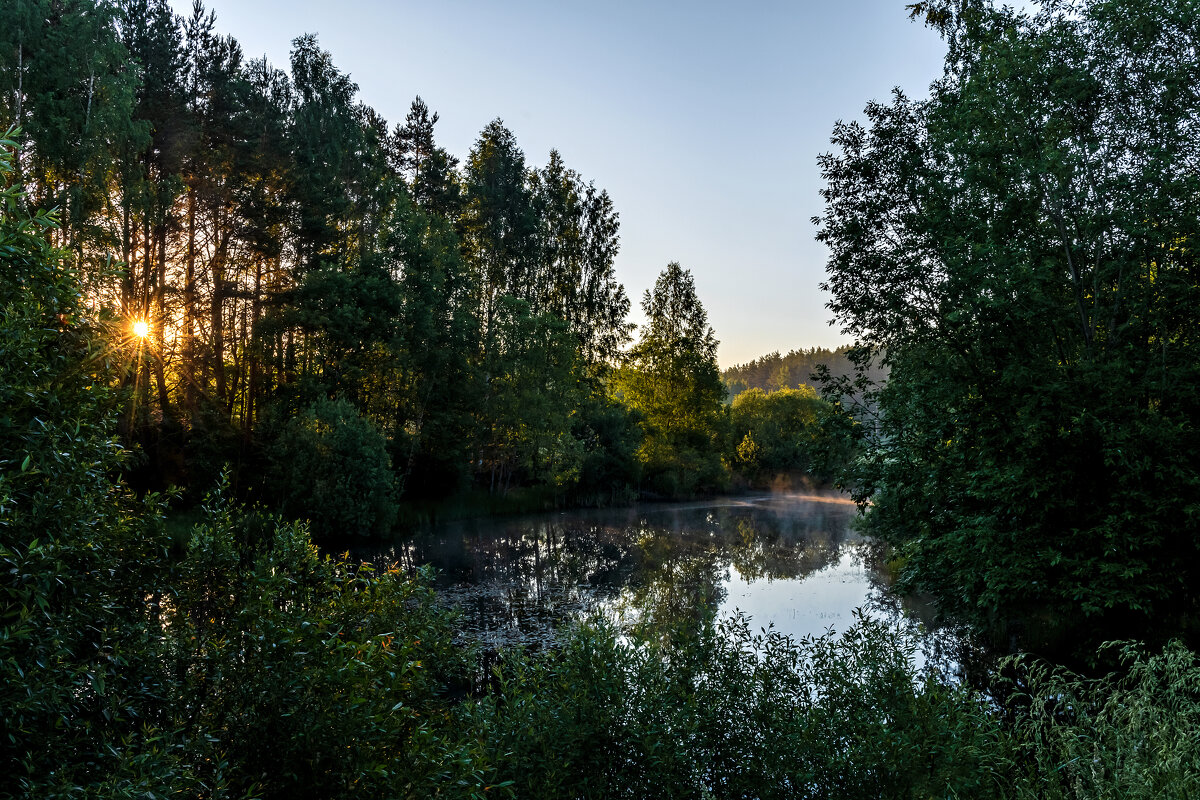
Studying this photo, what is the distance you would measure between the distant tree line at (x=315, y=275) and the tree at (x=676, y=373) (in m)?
1.71

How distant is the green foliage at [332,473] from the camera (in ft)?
85.4

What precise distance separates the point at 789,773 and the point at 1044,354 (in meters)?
10.5

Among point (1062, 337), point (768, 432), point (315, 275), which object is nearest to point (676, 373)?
point (768, 432)

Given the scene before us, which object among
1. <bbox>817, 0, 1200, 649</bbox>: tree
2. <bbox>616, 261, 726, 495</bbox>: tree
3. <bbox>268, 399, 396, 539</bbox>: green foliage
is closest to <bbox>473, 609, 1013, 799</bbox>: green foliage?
<bbox>817, 0, 1200, 649</bbox>: tree

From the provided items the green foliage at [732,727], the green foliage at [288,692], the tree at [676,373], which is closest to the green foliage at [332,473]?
the green foliage at [732,727]

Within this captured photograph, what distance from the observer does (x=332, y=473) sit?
26172 mm

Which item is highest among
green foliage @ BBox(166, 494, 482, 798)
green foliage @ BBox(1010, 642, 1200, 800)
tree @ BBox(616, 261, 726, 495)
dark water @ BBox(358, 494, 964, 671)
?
tree @ BBox(616, 261, 726, 495)

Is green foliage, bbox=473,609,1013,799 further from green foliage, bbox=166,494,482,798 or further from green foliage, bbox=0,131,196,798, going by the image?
green foliage, bbox=0,131,196,798

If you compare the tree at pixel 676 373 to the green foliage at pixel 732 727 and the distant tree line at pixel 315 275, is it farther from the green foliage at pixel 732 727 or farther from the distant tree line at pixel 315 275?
the green foliage at pixel 732 727

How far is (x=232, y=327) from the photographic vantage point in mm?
33906

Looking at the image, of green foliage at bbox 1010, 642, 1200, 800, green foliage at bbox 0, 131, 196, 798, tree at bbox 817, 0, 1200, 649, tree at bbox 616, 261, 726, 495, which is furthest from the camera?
tree at bbox 616, 261, 726, 495

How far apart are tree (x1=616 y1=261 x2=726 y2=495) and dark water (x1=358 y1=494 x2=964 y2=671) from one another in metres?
12.6

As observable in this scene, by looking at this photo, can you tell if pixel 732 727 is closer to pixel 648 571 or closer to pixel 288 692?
pixel 288 692

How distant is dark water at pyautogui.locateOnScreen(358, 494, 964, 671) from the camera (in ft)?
57.5
